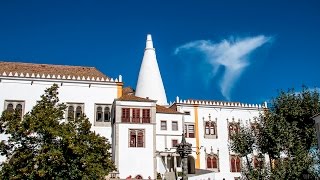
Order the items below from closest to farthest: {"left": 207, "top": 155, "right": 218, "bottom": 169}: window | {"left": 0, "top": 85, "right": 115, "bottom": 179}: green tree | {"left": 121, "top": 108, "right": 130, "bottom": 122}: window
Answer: {"left": 0, "top": 85, "right": 115, "bottom": 179}: green tree, {"left": 121, "top": 108, "right": 130, "bottom": 122}: window, {"left": 207, "top": 155, "right": 218, "bottom": 169}: window

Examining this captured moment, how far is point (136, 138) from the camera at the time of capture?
41094 millimetres

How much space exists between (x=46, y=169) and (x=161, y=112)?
74.1ft

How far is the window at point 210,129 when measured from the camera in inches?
1922

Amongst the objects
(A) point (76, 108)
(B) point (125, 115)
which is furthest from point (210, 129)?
(A) point (76, 108)

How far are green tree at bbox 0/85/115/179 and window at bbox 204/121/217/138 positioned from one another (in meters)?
23.6

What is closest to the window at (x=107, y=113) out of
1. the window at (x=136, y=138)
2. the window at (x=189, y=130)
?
the window at (x=136, y=138)

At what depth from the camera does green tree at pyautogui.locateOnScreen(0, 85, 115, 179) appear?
2473 cm

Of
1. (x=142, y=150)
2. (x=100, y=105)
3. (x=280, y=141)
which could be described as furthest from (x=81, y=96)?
(x=280, y=141)

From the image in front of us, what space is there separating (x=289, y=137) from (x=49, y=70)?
26125mm

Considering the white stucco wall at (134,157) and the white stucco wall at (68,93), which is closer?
the white stucco wall at (134,157)

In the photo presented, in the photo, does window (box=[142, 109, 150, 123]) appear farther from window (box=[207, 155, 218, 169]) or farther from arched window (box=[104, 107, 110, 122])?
window (box=[207, 155, 218, 169])

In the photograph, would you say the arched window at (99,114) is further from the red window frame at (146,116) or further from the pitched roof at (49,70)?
the red window frame at (146,116)

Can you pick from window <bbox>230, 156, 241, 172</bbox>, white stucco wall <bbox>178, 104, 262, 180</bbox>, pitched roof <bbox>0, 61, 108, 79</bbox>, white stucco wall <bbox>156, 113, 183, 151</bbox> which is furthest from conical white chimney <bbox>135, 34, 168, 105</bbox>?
window <bbox>230, 156, 241, 172</bbox>

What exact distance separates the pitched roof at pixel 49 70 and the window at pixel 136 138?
7.00m
